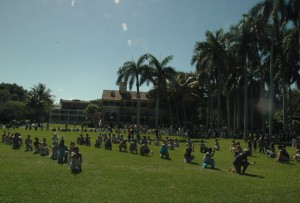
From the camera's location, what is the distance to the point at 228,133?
152ft

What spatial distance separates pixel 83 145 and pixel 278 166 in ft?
53.4

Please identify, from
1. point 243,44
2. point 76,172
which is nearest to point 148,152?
point 76,172

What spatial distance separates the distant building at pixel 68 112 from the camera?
95.2m

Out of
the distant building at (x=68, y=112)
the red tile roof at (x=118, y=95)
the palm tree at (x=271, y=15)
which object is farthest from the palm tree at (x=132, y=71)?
the distant building at (x=68, y=112)

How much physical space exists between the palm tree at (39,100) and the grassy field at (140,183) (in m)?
66.6

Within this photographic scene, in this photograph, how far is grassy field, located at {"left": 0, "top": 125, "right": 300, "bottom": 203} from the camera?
1074cm

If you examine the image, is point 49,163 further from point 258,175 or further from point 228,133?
point 228,133

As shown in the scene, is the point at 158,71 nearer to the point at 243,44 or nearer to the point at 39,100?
the point at 243,44

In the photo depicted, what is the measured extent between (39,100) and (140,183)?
246 feet

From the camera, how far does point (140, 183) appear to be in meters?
13.0

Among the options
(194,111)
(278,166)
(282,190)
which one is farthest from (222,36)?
(282,190)

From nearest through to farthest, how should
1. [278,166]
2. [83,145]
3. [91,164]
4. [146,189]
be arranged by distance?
[146,189]
[91,164]
[278,166]
[83,145]

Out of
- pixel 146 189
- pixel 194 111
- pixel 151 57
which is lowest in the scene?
pixel 146 189

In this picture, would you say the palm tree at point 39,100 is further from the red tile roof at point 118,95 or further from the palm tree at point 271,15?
the palm tree at point 271,15
